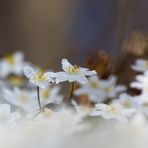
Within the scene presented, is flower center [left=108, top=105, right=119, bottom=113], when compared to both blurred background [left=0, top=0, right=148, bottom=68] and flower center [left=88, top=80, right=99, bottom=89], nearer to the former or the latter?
flower center [left=88, top=80, right=99, bottom=89]

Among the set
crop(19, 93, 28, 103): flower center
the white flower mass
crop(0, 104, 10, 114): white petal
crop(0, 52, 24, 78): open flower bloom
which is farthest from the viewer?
crop(0, 52, 24, 78): open flower bloom

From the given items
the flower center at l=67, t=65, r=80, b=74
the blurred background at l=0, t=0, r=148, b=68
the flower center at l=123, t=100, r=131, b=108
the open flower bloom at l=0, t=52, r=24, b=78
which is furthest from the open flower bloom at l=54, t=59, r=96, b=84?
the blurred background at l=0, t=0, r=148, b=68

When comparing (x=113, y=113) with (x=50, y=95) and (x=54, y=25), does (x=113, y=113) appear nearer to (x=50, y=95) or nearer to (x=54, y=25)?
(x=50, y=95)

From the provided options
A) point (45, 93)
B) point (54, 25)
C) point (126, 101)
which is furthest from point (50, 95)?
point (54, 25)

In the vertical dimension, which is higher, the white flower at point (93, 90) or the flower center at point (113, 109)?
the white flower at point (93, 90)

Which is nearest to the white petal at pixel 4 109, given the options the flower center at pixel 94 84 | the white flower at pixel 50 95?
the white flower at pixel 50 95

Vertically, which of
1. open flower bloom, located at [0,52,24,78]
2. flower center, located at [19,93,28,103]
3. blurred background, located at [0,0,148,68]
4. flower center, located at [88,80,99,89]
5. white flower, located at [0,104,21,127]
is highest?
blurred background, located at [0,0,148,68]

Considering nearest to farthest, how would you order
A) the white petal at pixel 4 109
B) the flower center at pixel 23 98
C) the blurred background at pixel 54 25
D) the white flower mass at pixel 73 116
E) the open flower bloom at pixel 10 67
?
the white flower mass at pixel 73 116
the white petal at pixel 4 109
the flower center at pixel 23 98
the open flower bloom at pixel 10 67
the blurred background at pixel 54 25

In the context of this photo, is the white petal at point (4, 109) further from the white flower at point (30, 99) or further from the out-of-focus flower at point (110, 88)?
the out-of-focus flower at point (110, 88)
